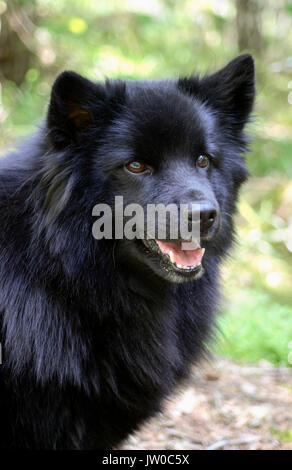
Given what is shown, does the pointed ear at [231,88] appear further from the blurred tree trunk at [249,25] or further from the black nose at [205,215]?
the blurred tree trunk at [249,25]

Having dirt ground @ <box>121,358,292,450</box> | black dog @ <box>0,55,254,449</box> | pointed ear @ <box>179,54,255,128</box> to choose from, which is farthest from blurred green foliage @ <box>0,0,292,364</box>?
black dog @ <box>0,55,254,449</box>

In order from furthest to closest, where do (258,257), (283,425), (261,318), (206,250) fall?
(258,257), (261,318), (283,425), (206,250)

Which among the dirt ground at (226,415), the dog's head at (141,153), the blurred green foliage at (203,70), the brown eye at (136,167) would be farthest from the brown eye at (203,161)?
the blurred green foliage at (203,70)

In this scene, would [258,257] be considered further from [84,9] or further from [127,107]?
[127,107]

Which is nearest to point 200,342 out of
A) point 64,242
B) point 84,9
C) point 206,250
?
point 206,250

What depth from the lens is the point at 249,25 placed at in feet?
30.2

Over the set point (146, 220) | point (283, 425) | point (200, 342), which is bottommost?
point (283, 425)

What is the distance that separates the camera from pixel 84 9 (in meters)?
7.85

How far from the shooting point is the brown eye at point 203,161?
3110mm

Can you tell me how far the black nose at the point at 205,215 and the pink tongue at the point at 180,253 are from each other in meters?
0.20

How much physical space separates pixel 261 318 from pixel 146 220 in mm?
4051

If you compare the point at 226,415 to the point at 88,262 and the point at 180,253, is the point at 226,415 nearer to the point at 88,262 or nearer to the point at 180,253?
the point at 180,253

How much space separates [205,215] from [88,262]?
709 mm
